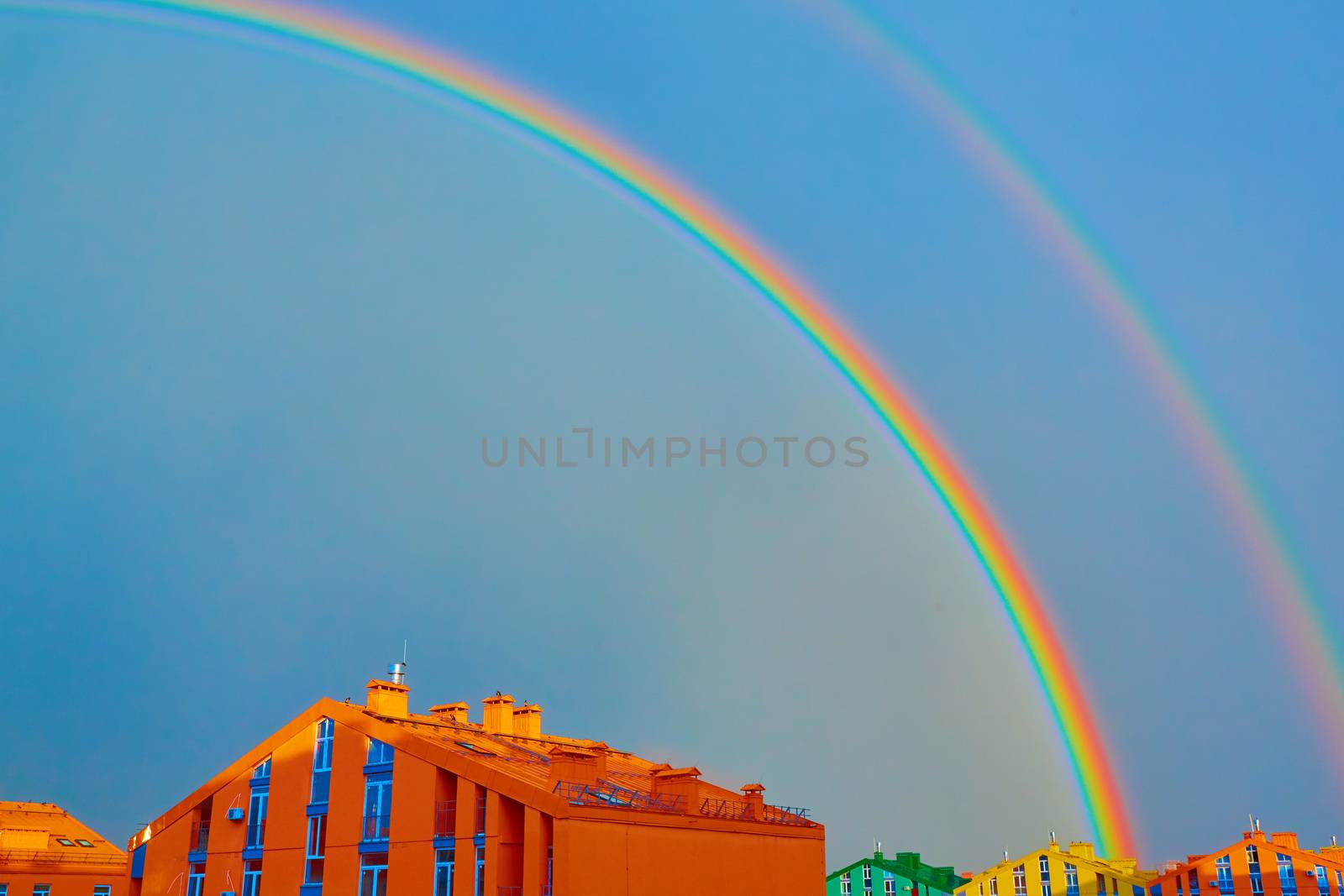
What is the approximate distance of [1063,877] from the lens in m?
88.9

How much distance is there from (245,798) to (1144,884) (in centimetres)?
6715

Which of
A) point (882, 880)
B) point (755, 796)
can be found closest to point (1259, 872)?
point (882, 880)

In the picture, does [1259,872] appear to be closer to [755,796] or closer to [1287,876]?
[1287,876]

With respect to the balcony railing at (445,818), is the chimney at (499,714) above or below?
above

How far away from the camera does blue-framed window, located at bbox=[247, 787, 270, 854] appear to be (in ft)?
150

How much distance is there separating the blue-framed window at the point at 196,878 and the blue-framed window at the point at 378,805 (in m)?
9.43

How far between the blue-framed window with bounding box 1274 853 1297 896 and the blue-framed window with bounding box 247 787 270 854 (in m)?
66.4

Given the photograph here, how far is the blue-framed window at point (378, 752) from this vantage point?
42.3 metres

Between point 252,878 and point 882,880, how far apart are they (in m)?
53.0

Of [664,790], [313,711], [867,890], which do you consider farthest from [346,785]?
[867,890]

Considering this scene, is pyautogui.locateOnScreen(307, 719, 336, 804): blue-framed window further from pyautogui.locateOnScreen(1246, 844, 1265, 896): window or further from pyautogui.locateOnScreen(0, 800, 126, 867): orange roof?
pyautogui.locateOnScreen(1246, 844, 1265, 896): window

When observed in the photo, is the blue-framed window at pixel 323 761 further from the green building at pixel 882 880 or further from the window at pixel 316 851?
the green building at pixel 882 880

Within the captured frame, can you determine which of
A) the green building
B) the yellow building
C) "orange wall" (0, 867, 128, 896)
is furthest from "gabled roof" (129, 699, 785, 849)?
the yellow building

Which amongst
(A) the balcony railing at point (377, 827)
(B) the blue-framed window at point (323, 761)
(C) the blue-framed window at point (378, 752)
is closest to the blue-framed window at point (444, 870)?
(A) the balcony railing at point (377, 827)
